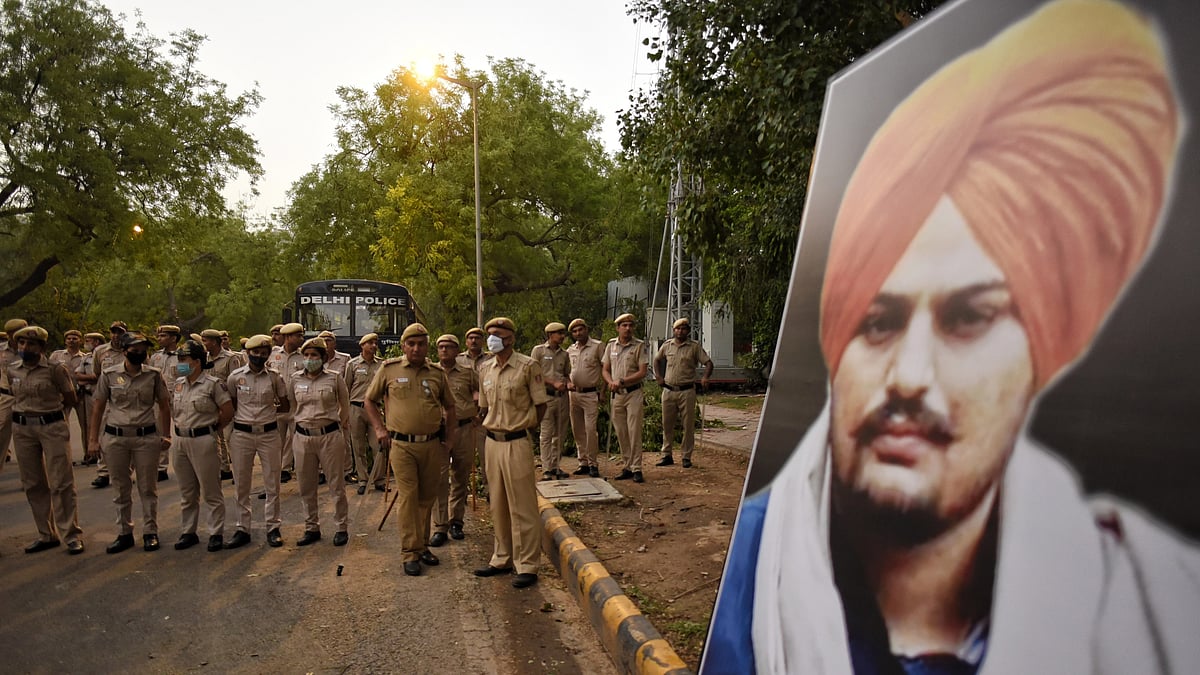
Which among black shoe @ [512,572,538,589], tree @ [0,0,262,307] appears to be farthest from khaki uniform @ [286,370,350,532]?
tree @ [0,0,262,307]

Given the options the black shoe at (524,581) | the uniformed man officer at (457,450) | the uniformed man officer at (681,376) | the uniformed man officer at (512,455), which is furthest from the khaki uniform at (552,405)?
the black shoe at (524,581)

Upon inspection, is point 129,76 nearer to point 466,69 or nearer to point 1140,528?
point 466,69

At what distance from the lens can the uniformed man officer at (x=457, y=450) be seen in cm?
727

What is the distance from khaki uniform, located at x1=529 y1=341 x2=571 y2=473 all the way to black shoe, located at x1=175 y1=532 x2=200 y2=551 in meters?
3.82

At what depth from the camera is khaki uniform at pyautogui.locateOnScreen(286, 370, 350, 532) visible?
283 inches

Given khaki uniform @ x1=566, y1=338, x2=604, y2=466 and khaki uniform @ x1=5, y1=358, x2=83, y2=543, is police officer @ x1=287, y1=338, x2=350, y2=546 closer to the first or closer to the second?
khaki uniform @ x1=5, y1=358, x2=83, y2=543

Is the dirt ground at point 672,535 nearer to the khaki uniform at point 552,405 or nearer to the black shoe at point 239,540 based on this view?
the khaki uniform at point 552,405

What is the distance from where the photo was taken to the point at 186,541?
274 inches

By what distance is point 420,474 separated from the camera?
21.0 feet

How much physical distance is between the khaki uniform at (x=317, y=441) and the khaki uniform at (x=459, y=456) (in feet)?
2.79

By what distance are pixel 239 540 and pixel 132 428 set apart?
4.19ft

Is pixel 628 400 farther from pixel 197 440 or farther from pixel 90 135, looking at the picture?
pixel 90 135

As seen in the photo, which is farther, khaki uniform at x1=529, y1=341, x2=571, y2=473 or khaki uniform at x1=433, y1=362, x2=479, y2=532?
khaki uniform at x1=529, y1=341, x2=571, y2=473

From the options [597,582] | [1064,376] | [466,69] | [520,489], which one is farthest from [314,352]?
[466,69]
